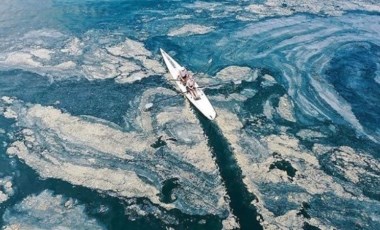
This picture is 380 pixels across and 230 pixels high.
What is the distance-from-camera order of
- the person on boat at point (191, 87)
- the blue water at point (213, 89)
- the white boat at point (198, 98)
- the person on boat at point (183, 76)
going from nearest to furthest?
1. the blue water at point (213, 89)
2. the white boat at point (198, 98)
3. the person on boat at point (191, 87)
4. the person on boat at point (183, 76)

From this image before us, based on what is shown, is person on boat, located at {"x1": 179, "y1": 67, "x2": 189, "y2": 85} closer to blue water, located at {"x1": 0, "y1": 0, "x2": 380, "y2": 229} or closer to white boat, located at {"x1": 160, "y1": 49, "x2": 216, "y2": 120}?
white boat, located at {"x1": 160, "y1": 49, "x2": 216, "y2": 120}

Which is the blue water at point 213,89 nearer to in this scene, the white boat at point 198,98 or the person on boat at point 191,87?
the white boat at point 198,98

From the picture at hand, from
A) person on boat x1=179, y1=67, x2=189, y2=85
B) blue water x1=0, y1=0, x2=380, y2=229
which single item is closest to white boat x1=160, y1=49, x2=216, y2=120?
person on boat x1=179, y1=67, x2=189, y2=85

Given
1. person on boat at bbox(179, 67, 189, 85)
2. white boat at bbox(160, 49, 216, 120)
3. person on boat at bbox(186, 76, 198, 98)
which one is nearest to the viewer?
white boat at bbox(160, 49, 216, 120)

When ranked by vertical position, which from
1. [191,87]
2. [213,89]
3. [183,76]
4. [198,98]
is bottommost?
[213,89]

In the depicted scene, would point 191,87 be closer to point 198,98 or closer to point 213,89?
point 198,98

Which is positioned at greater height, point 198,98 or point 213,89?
point 198,98

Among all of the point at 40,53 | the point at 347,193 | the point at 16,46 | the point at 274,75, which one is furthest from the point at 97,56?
the point at 347,193

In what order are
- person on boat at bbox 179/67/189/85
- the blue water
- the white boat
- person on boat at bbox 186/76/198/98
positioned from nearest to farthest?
the blue water < the white boat < person on boat at bbox 186/76/198/98 < person on boat at bbox 179/67/189/85

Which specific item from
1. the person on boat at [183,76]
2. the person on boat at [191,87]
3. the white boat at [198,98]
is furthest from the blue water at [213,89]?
the person on boat at [183,76]

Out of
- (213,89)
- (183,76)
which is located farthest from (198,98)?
(213,89)
